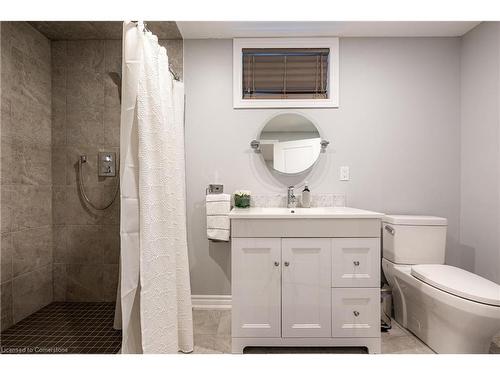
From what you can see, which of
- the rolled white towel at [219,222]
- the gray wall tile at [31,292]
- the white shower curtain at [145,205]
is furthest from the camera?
the rolled white towel at [219,222]

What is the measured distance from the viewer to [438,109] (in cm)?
204

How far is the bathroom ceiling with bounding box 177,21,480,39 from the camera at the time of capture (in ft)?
6.13

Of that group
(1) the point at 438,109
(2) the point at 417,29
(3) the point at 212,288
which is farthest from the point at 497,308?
(2) the point at 417,29

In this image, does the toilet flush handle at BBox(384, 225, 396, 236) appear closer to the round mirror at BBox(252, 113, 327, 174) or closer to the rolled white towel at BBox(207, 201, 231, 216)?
the round mirror at BBox(252, 113, 327, 174)

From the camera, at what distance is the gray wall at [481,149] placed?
1753 millimetres

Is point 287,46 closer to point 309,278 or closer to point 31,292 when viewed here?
point 309,278

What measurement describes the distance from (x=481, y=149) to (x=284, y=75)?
1486 millimetres

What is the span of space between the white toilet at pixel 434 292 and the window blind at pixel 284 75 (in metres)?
1.12

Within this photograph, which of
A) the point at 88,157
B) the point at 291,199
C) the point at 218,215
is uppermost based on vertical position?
the point at 88,157

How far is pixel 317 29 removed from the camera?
1.92 meters

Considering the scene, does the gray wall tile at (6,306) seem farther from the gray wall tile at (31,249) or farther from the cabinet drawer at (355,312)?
the cabinet drawer at (355,312)

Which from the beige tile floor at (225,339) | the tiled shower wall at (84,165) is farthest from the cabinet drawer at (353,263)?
the tiled shower wall at (84,165)

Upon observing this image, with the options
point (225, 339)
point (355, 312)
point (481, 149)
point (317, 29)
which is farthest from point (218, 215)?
point (481, 149)

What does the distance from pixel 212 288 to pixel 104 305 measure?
82 cm
